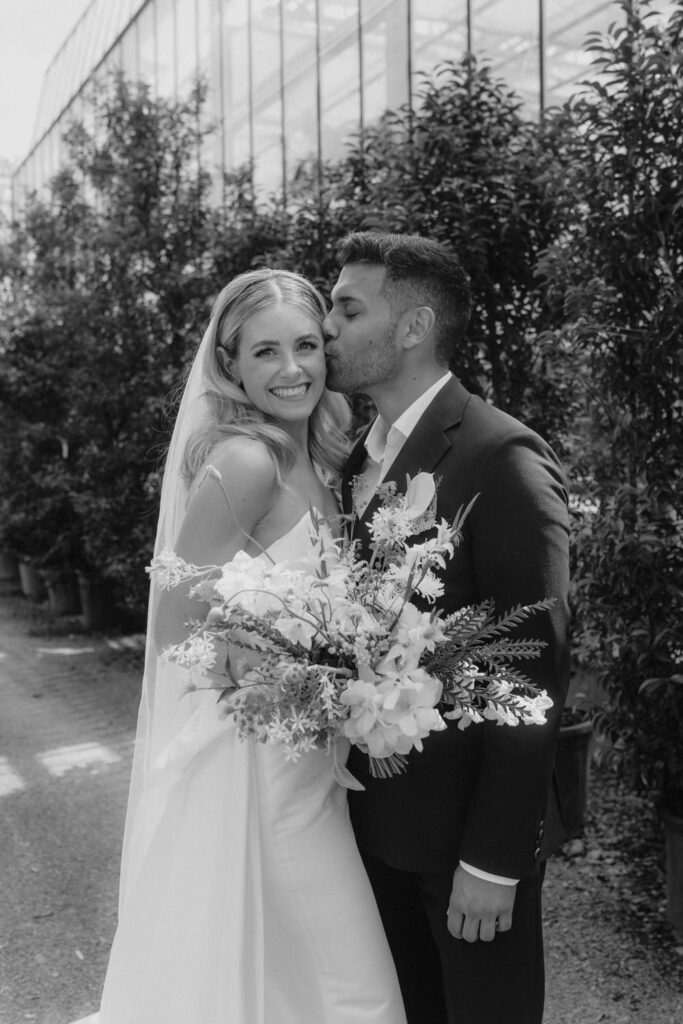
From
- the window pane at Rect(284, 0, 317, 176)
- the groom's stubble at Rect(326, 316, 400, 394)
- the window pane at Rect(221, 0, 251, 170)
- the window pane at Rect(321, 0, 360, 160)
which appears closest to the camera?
the groom's stubble at Rect(326, 316, 400, 394)

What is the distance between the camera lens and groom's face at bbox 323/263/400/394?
251cm

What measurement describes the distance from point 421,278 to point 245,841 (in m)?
1.47

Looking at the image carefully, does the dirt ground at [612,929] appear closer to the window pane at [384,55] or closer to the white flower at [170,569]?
the white flower at [170,569]

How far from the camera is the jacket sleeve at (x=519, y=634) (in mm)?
2055

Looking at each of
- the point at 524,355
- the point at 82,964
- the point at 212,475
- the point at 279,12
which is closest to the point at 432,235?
the point at 524,355

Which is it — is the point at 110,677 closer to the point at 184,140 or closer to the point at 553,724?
the point at 184,140

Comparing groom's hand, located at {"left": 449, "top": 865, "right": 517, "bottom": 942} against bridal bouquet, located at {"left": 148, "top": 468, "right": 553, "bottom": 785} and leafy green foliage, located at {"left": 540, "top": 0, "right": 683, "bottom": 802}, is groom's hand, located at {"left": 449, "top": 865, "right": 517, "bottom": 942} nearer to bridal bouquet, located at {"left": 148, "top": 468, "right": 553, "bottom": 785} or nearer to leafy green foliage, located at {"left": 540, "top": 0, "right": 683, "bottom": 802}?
bridal bouquet, located at {"left": 148, "top": 468, "right": 553, "bottom": 785}

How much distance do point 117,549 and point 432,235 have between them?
4.98m

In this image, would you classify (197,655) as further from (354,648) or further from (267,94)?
(267,94)

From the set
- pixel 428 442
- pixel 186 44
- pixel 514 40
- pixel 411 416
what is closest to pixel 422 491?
pixel 428 442

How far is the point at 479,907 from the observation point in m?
2.07

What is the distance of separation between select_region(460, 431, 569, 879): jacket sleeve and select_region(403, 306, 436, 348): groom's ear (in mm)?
528

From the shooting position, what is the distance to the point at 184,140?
840 centimetres

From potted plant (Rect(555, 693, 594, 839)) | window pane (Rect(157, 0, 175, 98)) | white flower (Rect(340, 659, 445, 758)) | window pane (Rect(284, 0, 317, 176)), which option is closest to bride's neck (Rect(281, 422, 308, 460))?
white flower (Rect(340, 659, 445, 758))
